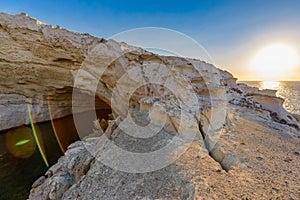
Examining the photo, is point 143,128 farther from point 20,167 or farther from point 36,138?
point 36,138

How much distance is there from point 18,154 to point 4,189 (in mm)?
2156

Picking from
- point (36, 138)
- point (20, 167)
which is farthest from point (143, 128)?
point (36, 138)

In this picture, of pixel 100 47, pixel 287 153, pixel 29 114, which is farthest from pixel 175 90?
pixel 29 114

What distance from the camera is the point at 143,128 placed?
118 inches

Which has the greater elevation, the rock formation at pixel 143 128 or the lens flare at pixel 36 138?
the rock formation at pixel 143 128

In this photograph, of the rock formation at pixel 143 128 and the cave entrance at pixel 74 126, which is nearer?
the rock formation at pixel 143 128

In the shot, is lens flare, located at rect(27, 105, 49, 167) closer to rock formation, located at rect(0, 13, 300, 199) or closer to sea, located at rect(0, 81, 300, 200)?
sea, located at rect(0, 81, 300, 200)

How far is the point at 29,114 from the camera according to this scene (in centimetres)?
826

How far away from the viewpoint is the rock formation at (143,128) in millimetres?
1796

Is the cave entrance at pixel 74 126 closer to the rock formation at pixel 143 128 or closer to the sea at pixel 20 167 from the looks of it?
the sea at pixel 20 167

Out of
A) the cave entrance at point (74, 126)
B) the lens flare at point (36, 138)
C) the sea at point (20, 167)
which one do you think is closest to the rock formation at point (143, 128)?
the lens flare at point (36, 138)

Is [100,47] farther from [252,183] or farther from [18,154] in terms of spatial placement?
[252,183]

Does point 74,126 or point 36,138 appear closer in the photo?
point 36,138

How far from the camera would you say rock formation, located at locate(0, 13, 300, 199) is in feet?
5.89
